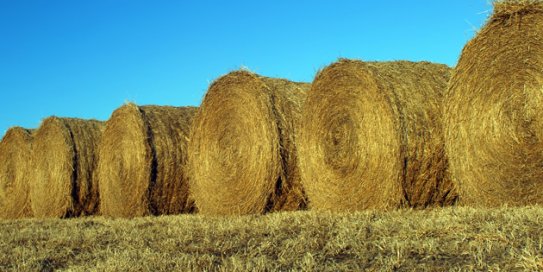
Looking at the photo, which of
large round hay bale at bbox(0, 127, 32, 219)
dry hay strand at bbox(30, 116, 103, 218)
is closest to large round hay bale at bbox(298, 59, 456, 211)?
dry hay strand at bbox(30, 116, 103, 218)

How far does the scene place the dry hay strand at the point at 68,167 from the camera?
13.5 m

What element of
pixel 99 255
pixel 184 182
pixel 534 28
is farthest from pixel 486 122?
pixel 184 182

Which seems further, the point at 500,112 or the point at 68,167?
the point at 68,167

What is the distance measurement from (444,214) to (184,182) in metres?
6.14

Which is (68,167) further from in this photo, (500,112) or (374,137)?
(500,112)

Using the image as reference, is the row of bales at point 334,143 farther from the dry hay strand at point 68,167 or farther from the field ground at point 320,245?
the field ground at point 320,245

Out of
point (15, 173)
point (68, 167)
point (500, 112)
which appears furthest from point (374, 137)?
point (15, 173)

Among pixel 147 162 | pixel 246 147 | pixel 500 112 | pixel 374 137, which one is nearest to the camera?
pixel 500 112

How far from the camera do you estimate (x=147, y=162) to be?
1181 centimetres

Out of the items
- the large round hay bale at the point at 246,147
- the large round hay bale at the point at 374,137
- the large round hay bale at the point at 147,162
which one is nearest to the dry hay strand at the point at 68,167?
the large round hay bale at the point at 147,162

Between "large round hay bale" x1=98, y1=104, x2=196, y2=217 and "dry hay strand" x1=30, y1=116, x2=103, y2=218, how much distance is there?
94cm

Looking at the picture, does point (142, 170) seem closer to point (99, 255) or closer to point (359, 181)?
point (359, 181)

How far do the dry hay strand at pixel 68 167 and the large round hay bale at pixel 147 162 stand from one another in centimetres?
94

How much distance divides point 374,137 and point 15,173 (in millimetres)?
10342
